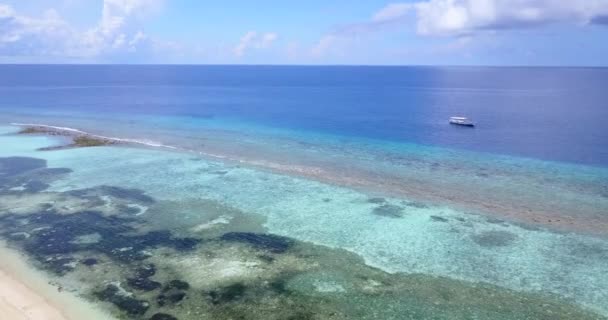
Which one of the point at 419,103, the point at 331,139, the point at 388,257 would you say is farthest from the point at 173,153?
the point at 419,103

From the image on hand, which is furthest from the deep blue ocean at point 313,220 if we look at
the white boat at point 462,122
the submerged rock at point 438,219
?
the white boat at point 462,122

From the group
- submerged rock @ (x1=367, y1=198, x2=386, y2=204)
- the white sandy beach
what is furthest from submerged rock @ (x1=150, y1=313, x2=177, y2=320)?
submerged rock @ (x1=367, y1=198, x2=386, y2=204)

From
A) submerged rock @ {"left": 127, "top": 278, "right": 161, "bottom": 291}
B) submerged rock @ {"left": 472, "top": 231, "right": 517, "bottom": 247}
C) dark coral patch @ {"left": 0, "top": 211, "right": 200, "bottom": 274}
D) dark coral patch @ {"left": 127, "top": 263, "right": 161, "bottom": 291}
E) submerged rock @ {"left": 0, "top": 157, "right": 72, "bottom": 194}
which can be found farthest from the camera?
submerged rock @ {"left": 0, "top": 157, "right": 72, "bottom": 194}

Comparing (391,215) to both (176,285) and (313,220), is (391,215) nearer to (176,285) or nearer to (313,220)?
(313,220)

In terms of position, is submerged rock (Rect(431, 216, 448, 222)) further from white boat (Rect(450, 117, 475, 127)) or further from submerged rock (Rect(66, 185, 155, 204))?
white boat (Rect(450, 117, 475, 127))

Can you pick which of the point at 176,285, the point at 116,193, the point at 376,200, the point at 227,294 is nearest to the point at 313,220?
the point at 376,200

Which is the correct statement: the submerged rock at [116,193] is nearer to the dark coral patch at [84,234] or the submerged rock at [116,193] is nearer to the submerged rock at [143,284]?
the dark coral patch at [84,234]

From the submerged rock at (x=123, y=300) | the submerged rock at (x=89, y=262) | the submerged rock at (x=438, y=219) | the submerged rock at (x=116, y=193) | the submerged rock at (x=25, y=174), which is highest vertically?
the submerged rock at (x=25, y=174)
